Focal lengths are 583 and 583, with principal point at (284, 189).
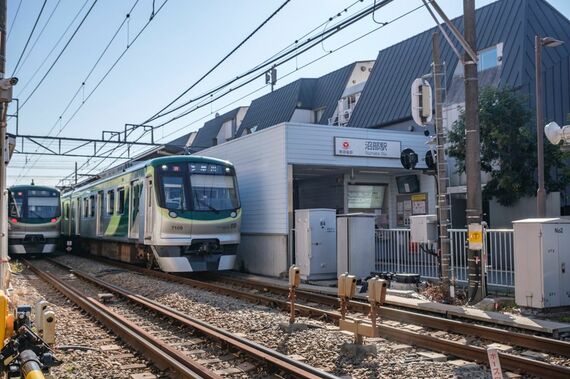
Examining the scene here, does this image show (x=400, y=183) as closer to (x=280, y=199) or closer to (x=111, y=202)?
(x=280, y=199)

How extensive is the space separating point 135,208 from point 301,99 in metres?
17.7

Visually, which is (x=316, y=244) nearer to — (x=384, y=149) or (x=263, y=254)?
(x=263, y=254)

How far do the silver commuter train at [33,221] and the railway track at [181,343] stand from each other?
14096 mm

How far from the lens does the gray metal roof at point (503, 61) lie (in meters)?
19.3

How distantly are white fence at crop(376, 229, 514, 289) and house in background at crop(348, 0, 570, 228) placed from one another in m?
4.29

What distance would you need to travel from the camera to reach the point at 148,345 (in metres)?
7.77

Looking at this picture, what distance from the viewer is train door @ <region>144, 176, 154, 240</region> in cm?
1664

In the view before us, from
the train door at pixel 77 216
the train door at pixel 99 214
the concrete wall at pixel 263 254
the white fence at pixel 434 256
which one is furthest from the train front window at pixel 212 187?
the train door at pixel 77 216

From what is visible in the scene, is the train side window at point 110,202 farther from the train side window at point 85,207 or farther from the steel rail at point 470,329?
the steel rail at point 470,329

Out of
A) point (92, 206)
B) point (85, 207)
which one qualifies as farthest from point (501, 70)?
point (85, 207)

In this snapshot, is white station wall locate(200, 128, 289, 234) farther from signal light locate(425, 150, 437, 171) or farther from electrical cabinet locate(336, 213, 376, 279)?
signal light locate(425, 150, 437, 171)

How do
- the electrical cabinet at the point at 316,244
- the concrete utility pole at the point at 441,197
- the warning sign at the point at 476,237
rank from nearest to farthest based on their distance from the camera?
the warning sign at the point at 476,237 → the concrete utility pole at the point at 441,197 → the electrical cabinet at the point at 316,244

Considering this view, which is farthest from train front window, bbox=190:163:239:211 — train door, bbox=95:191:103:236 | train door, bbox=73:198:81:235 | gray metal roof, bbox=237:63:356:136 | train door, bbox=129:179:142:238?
gray metal roof, bbox=237:63:356:136

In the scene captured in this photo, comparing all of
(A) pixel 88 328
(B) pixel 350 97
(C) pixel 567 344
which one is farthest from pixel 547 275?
(B) pixel 350 97
